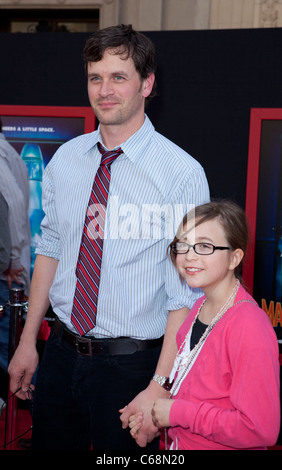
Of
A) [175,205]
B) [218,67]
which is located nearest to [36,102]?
[218,67]

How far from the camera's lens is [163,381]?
65.3 inches

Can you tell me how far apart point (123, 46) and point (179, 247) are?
2.26ft

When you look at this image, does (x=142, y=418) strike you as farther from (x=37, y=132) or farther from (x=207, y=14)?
(x=207, y=14)

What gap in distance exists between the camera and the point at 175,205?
1753 mm

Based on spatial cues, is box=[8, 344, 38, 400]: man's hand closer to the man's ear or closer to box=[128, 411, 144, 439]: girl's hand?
box=[128, 411, 144, 439]: girl's hand

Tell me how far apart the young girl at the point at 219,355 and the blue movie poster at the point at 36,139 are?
1658 mm

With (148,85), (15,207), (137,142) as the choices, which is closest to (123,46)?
(148,85)

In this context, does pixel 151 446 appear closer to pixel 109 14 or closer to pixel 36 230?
pixel 36 230

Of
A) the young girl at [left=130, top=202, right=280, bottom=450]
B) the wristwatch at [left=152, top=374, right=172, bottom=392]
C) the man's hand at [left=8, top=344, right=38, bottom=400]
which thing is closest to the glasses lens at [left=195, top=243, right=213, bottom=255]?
the young girl at [left=130, top=202, right=280, bottom=450]

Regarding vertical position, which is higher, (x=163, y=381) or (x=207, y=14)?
(x=207, y=14)

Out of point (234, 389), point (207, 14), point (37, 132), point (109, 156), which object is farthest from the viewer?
point (207, 14)

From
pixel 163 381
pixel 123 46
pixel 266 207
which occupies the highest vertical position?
pixel 123 46

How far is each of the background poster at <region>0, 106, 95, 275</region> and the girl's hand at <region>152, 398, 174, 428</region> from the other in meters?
1.90

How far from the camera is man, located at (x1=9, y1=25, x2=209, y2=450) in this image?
5.79ft
